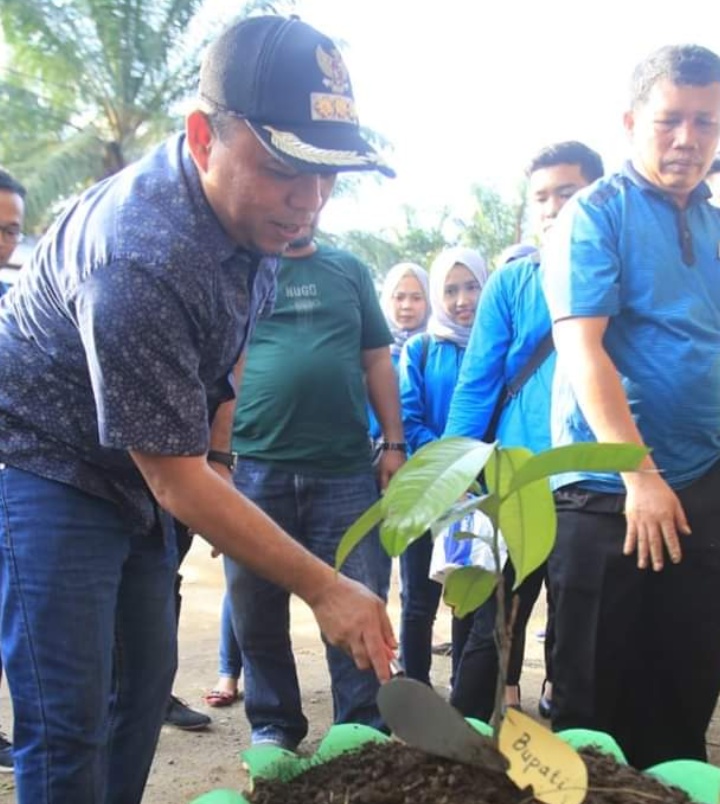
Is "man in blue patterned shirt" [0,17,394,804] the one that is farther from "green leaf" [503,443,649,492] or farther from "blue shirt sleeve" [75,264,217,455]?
"green leaf" [503,443,649,492]

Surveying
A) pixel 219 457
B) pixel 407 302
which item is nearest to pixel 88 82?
pixel 407 302

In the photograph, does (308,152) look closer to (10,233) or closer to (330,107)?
(330,107)

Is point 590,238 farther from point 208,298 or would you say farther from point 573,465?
point 573,465

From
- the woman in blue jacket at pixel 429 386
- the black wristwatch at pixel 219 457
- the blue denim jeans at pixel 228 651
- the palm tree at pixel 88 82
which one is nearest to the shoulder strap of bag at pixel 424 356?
the woman in blue jacket at pixel 429 386

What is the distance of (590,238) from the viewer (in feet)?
6.49

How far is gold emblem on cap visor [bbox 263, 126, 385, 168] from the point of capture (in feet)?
4.55

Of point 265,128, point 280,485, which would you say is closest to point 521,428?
point 280,485

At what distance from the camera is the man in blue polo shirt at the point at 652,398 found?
1962 millimetres

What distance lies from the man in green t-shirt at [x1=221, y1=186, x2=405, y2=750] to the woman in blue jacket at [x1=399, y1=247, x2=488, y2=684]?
14.7 inches

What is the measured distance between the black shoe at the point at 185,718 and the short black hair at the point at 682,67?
94.3 inches

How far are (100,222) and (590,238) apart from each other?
1.00m

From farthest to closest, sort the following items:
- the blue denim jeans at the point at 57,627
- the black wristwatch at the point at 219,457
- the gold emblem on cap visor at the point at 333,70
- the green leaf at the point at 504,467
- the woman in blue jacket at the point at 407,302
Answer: the woman in blue jacket at the point at 407,302
the black wristwatch at the point at 219,457
the blue denim jeans at the point at 57,627
the gold emblem on cap visor at the point at 333,70
the green leaf at the point at 504,467

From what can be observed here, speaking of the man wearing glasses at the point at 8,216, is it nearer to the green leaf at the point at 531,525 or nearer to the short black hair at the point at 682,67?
the short black hair at the point at 682,67

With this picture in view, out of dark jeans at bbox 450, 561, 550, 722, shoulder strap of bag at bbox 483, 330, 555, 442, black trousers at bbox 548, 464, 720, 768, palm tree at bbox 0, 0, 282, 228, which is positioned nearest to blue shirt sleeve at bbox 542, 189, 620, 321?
black trousers at bbox 548, 464, 720, 768
